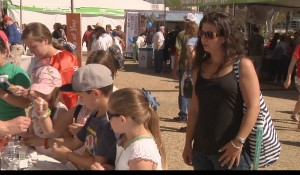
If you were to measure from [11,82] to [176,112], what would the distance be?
17.8ft

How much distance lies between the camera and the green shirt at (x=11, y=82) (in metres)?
3.54

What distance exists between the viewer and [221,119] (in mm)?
2623

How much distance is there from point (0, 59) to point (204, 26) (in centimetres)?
164

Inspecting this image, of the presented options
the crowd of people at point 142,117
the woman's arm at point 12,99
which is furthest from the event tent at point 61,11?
the crowd of people at point 142,117

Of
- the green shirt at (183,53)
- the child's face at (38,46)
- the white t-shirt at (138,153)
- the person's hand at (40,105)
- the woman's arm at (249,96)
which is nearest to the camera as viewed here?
the white t-shirt at (138,153)

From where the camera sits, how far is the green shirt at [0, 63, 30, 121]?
3.54 meters

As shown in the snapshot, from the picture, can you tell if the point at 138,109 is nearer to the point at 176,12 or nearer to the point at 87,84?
the point at 87,84

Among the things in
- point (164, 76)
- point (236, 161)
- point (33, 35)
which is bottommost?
point (164, 76)

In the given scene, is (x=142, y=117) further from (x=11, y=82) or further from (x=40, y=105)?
(x=11, y=82)

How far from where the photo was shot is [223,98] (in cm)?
258

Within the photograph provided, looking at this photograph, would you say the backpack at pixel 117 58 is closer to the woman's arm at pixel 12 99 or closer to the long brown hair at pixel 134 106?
the woman's arm at pixel 12 99

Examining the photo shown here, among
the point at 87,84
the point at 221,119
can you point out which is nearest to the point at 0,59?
the point at 87,84

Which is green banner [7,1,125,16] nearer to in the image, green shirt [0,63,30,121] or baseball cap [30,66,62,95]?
green shirt [0,63,30,121]

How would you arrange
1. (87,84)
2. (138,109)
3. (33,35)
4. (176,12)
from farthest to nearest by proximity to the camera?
(176,12) < (33,35) < (87,84) < (138,109)
